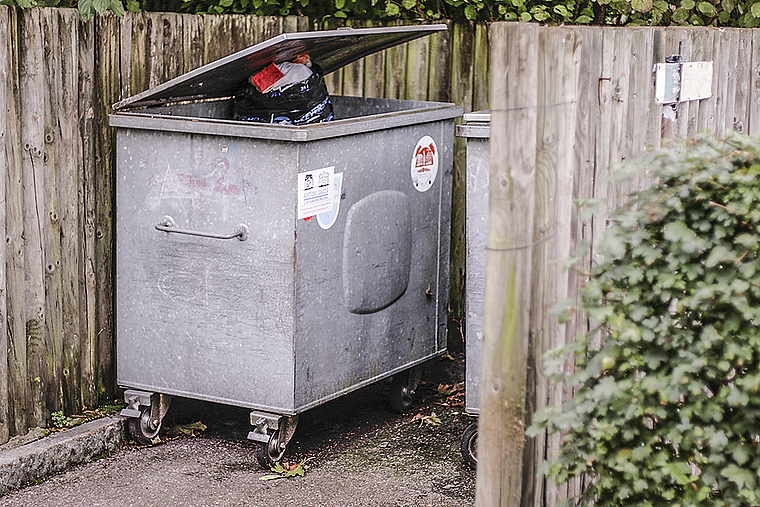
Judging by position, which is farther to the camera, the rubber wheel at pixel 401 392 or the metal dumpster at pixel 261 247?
the rubber wheel at pixel 401 392

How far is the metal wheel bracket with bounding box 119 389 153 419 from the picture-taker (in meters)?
4.36

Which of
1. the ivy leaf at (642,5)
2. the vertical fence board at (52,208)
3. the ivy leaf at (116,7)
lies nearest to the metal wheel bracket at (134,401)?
the vertical fence board at (52,208)

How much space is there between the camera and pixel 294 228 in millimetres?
3889

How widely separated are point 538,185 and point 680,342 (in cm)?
62

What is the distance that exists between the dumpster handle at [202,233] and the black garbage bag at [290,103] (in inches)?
27.2

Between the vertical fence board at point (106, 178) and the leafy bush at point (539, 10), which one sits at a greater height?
the leafy bush at point (539, 10)

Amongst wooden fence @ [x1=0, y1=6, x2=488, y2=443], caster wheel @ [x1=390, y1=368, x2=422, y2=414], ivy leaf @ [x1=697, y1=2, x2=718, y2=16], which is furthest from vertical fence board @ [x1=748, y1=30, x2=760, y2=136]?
wooden fence @ [x1=0, y1=6, x2=488, y2=443]

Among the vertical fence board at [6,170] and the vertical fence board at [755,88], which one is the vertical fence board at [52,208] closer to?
the vertical fence board at [6,170]

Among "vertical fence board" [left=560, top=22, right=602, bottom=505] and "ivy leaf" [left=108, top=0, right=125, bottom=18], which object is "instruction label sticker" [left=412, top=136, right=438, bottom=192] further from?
"vertical fence board" [left=560, top=22, right=602, bottom=505]

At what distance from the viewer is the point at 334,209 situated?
13.4 ft

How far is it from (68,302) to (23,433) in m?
0.59

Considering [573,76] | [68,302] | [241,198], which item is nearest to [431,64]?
[241,198]

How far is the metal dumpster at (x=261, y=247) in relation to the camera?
155 inches

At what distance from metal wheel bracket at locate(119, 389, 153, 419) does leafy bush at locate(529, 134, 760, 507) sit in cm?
242
